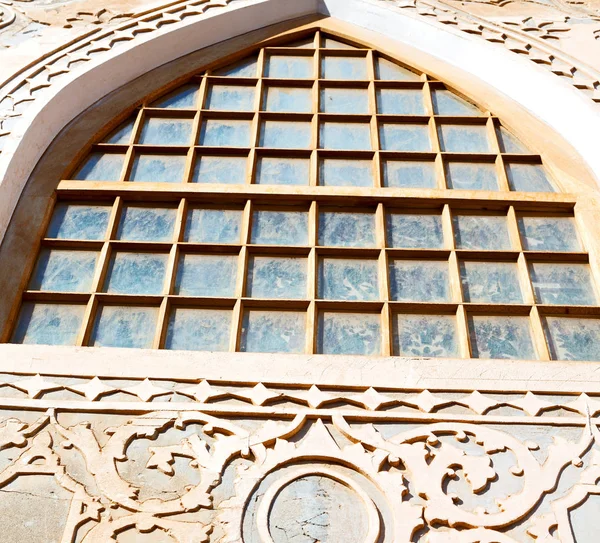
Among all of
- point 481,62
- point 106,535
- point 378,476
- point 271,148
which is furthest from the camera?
point 481,62

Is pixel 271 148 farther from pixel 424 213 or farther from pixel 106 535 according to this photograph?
pixel 106 535

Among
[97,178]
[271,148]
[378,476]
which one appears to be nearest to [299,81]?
[271,148]

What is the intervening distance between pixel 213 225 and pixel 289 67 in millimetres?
1603

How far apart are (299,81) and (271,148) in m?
0.75

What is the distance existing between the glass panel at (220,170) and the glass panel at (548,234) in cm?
149

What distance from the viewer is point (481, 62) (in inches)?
199

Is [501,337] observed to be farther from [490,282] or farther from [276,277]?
[276,277]

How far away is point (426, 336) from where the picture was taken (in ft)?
11.9

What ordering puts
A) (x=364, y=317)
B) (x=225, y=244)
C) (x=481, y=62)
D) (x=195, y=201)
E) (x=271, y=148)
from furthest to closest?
(x=481, y=62) < (x=271, y=148) < (x=195, y=201) < (x=225, y=244) < (x=364, y=317)

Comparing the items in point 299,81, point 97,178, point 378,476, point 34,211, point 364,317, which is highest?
point 299,81

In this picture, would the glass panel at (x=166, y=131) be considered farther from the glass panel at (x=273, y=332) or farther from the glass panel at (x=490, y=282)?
the glass panel at (x=490, y=282)

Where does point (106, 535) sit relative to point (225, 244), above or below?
below

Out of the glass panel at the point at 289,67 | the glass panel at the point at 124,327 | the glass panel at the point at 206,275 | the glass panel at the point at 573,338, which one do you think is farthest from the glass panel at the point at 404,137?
the glass panel at the point at 124,327

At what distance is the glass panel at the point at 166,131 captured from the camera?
15.3ft
